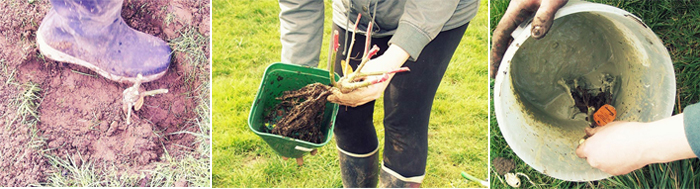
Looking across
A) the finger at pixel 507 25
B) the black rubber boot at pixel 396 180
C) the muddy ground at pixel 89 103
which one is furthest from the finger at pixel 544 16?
the muddy ground at pixel 89 103

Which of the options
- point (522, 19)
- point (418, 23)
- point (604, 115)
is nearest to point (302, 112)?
point (418, 23)

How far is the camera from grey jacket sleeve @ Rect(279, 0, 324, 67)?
152 centimetres

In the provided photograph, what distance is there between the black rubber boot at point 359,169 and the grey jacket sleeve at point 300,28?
424 mm

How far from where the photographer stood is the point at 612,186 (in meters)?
1.95

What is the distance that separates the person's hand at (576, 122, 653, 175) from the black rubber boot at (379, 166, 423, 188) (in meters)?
0.53

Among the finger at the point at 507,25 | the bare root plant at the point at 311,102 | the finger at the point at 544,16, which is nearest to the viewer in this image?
the bare root plant at the point at 311,102

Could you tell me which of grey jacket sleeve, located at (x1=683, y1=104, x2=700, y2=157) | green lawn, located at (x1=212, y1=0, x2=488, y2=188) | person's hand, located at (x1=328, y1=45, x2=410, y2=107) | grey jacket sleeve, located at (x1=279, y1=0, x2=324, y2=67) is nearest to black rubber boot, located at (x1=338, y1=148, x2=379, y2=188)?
green lawn, located at (x1=212, y1=0, x2=488, y2=188)

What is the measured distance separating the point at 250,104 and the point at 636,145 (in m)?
1.69

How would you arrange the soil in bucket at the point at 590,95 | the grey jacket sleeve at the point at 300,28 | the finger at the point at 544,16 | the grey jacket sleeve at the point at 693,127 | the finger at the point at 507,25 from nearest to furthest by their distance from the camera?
1. the grey jacket sleeve at the point at 693,127
2. the finger at the point at 544,16
3. the grey jacket sleeve at the point at 300,28
4. the finger at the point at 507,25
5. the soil in bucket at the point at 590,95

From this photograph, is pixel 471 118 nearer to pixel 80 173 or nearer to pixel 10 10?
pixel 80 173

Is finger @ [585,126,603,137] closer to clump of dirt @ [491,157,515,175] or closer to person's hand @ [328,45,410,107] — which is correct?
clump of dirt @ [491,157,515,175]

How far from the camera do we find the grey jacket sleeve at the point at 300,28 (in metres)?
1.52

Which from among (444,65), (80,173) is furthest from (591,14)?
(80,173)

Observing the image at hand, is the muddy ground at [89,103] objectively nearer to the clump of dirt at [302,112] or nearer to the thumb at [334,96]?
the clump of dirt at [302,112]
